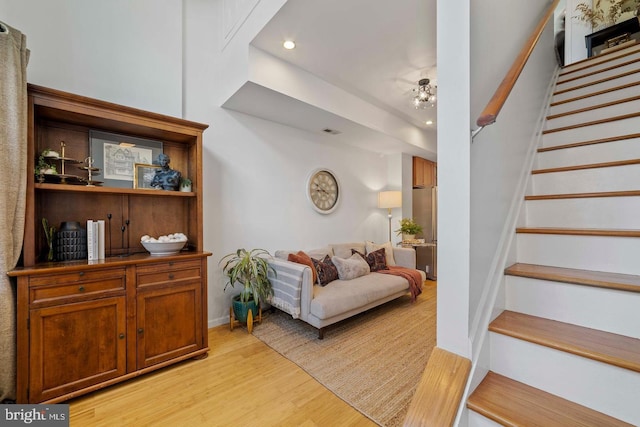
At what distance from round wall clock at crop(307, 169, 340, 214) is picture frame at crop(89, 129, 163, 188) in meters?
2.05

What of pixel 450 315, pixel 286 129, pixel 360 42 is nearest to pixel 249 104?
pixel 286 129

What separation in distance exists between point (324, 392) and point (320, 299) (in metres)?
0.82

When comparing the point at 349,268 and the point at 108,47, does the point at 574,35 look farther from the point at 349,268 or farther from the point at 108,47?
the point at 108,47

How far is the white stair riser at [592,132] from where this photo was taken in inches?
62.7

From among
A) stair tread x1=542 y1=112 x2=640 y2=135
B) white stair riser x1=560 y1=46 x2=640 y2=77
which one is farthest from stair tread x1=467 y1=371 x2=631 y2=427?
white stair riser x1=560 y1=46 x2=640 y2=77

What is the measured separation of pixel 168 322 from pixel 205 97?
92.0 inches

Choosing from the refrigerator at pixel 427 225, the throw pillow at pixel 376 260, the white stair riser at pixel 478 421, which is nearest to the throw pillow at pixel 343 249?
the throw pillow at pixel 376 260

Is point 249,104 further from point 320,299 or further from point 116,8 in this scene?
point 320,299

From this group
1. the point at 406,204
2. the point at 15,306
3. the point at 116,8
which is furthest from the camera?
the point at 406,204

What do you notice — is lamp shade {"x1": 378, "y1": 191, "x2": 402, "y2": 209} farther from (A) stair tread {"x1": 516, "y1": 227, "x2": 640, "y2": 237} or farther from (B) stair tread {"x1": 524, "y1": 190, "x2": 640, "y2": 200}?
(A) stair tread {"x1": 516, "y1": 227, "x2": 640, "y2": 237}

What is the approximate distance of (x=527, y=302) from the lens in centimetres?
120

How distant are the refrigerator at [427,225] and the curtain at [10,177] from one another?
4.96 metres

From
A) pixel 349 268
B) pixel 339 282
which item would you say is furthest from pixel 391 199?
pixel 339 282

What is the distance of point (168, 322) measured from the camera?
2.08 metres
